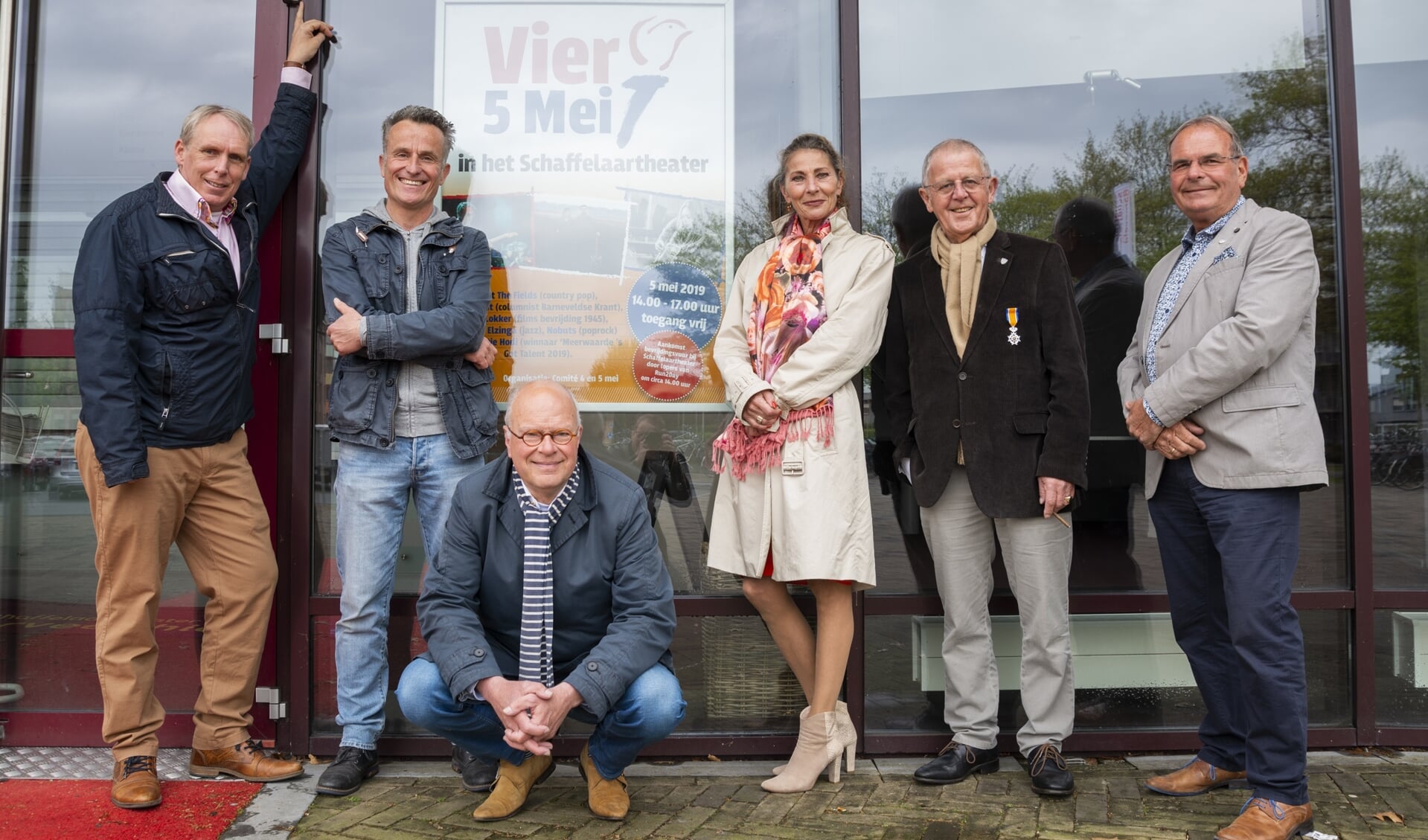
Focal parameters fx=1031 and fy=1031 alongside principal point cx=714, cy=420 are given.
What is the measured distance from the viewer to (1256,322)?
3031 mm

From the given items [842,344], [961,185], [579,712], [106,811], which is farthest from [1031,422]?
[106,811]

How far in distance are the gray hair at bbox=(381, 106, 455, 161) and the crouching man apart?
1.23 m

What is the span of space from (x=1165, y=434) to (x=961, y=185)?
1.06m

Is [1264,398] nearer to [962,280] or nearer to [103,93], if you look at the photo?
[962,280]

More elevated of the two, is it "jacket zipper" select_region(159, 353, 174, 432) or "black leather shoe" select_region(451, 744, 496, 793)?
"jacket zipper" select_region(159, 353, 174, 432)

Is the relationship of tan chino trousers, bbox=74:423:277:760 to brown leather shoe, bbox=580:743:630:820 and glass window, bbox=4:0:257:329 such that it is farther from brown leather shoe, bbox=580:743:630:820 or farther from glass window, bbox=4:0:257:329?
brown leather shoe, bbox=580:743:630:820

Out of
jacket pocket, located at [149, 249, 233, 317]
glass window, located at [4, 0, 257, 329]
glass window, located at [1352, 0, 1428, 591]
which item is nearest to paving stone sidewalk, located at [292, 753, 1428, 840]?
glass window, located at [1352, 0, 1428, 591]

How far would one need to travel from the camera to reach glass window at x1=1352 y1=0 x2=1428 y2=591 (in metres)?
4.02

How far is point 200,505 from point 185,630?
2.31ft

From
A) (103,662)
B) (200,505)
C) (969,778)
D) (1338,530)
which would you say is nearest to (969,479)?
(969,778)

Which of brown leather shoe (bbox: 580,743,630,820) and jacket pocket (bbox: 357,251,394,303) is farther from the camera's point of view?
jacket pocket (bbox: 357,251,394,303)

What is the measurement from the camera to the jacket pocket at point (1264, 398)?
3090 mm

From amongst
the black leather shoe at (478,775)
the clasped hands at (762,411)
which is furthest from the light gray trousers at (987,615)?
the black leather shoe at (478,775)

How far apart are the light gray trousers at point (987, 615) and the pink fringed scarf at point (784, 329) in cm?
58
